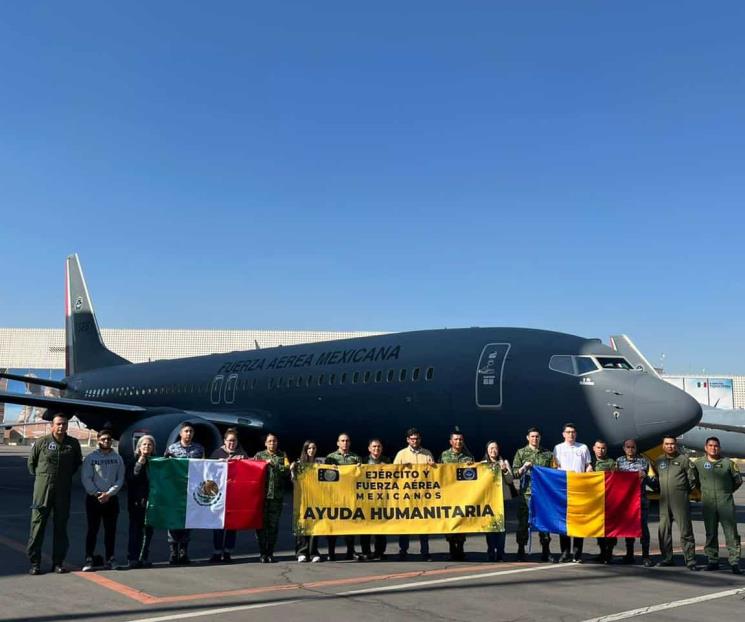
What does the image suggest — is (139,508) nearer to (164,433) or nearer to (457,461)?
(457,461)

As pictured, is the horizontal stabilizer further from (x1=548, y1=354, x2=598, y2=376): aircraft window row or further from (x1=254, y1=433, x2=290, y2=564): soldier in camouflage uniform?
(x1=548, y1=354, x2=598, y2=376): aircraft window row

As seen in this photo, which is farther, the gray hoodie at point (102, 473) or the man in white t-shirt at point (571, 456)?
the man in white t-shirt at point (571, 456)

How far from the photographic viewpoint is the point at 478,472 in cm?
994

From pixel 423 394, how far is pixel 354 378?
2523 millimetres

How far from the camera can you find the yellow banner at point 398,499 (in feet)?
31.3

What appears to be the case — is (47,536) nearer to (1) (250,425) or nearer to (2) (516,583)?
(2) (516,583)

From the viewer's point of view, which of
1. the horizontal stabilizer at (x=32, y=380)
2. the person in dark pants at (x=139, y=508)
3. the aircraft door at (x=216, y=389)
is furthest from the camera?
the horizontal stabilizer at (x=32, y=380)

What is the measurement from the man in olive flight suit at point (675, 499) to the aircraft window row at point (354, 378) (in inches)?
263

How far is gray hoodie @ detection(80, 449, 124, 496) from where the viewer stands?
888cm

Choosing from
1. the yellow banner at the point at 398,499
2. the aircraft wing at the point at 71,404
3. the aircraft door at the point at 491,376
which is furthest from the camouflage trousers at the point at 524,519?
the aircraft wing at the point at 71,404

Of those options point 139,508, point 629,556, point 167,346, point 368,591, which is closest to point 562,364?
point 629,556

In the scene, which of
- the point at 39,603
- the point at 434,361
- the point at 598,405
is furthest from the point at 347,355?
the point at 39,603

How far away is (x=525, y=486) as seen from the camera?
9.82 meters

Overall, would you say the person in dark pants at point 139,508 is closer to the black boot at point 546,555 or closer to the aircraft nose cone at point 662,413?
the black boot at point 546,555
